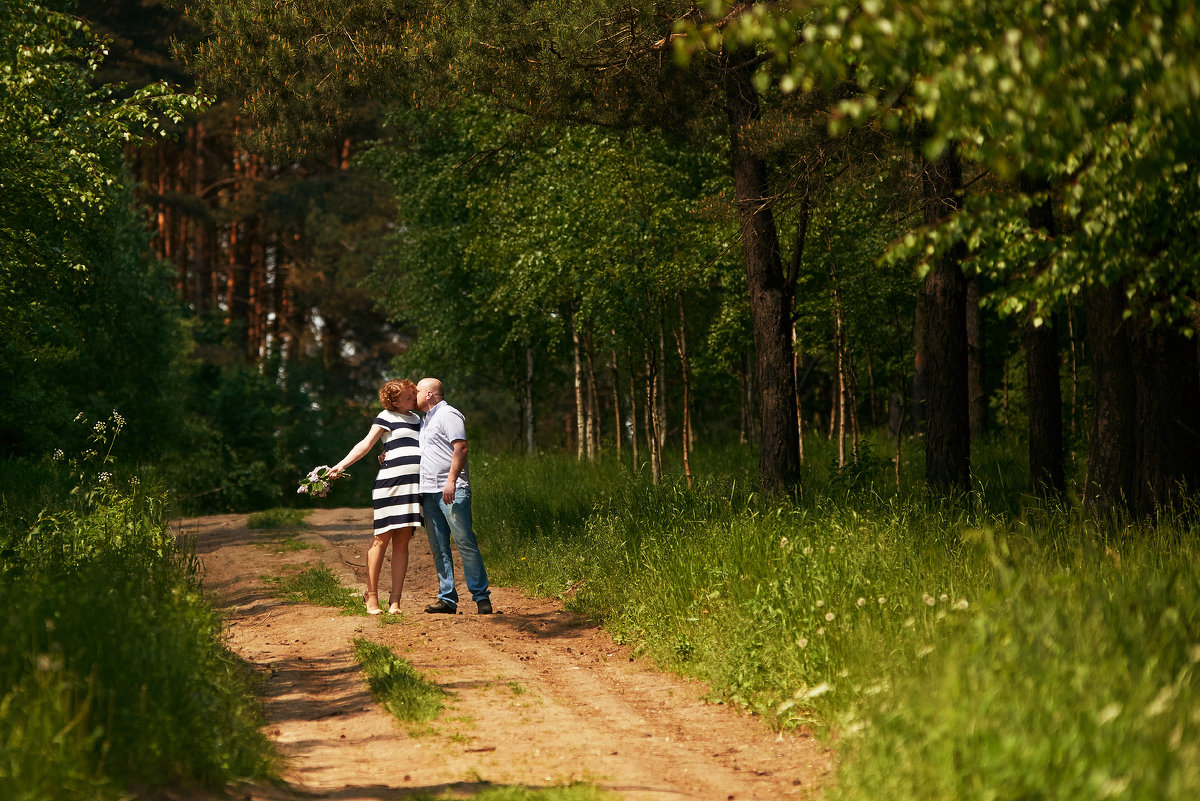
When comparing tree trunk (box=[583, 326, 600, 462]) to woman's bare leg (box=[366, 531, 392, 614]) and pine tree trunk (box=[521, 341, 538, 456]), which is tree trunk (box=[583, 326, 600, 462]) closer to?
pine tree trunk (box=[521, 341, 538, 456])

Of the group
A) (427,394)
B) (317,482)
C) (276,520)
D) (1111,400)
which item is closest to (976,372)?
(1111,400)

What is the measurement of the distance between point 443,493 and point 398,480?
0.45 metres

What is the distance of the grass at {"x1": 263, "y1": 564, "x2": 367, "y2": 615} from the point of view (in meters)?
10.0

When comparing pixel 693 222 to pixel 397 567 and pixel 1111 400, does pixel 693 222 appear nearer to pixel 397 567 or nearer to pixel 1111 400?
pixel 1111 400

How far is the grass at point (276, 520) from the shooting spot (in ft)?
58.5

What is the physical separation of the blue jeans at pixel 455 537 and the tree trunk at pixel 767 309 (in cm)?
397

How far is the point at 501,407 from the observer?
4150 cm

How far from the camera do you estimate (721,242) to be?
15586 millimetres

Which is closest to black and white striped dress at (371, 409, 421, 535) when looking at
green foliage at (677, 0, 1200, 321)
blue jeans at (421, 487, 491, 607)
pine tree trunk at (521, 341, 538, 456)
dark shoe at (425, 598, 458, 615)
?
blue jeans at (421, 487, 491, 607)

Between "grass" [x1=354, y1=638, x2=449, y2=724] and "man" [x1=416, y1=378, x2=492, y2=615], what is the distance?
6.08 feet

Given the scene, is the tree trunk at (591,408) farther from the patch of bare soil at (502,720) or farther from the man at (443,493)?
the patch of bare soil at (502,720)

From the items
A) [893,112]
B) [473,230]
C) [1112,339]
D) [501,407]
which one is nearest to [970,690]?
[893,112]

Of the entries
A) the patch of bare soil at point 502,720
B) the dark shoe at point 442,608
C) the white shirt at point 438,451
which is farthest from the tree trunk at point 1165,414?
the dark shoe at point 442,608

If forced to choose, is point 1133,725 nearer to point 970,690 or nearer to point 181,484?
point 970,690
